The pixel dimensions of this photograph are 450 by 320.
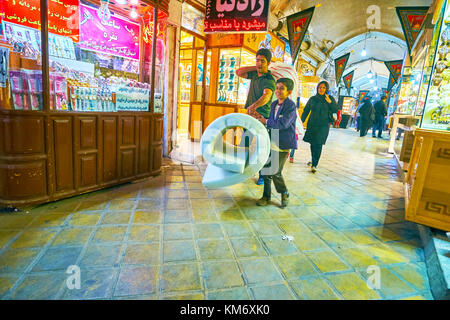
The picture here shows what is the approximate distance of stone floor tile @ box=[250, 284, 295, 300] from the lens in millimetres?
1819

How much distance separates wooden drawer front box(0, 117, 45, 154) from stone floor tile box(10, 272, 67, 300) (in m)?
1.64

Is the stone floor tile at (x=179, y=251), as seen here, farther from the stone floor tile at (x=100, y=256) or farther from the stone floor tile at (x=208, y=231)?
the stone floor tile at (x=100, y=256)

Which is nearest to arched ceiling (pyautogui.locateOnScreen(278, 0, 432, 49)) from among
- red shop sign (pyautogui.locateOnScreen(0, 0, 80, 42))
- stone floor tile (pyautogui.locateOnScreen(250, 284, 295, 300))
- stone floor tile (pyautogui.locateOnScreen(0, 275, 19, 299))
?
red shop sign (pyautogui.locateOnScreen(0, 0, 80, 42))

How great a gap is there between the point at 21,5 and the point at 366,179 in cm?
612

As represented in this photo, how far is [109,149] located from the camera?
12.3 feet

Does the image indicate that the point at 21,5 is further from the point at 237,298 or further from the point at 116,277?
the point at 237,298

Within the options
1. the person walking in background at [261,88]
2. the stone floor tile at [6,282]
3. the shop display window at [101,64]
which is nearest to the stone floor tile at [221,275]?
the stone floor tile at [6,282]

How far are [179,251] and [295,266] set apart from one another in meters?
1.03

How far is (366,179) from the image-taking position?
5.23 metres

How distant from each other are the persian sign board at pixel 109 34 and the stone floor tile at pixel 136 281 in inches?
127

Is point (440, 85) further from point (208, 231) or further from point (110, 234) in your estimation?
point (110, 234)

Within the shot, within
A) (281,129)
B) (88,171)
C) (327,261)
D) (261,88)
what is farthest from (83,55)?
(327,261)

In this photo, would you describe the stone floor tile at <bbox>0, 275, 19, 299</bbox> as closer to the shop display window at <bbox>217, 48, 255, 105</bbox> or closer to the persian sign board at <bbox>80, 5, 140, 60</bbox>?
the persian sign board at <bbox>80, 5, 140, 60</bbox>

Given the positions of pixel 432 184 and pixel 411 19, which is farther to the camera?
pixel 411 19
